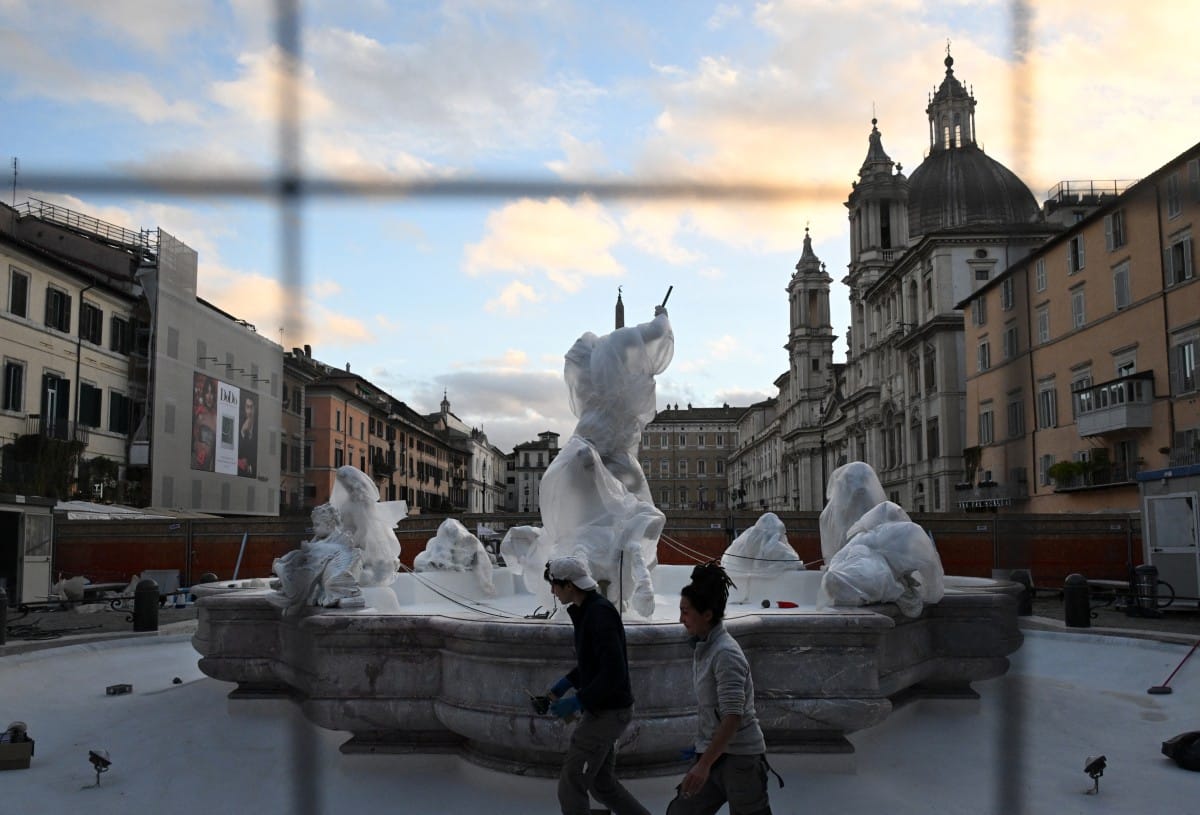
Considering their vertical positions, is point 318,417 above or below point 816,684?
above

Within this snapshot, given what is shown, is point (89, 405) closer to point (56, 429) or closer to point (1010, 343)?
point (56, 429)

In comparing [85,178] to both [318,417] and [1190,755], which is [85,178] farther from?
[1190,755]

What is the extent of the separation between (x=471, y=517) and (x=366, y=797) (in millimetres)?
24353

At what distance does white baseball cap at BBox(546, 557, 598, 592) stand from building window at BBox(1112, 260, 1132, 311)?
4286 millimetres

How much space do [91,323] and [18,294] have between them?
3597 millimetres

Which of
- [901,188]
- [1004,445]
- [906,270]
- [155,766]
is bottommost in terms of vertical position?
[155,766]

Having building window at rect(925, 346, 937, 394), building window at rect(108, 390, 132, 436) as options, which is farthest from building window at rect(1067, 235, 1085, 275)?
building window at rect(925, 346, 937, 394)

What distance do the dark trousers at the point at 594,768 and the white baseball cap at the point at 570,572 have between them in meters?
0.50

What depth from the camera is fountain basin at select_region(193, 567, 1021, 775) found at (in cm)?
488

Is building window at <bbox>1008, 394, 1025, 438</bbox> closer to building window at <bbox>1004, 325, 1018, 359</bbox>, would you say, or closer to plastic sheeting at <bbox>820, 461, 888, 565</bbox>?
building window at <bbox>1004, 325, 1018, 359</bbox>

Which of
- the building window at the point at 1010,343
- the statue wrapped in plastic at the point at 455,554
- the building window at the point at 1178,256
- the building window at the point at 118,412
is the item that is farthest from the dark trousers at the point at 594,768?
the building window at the point at 118,412

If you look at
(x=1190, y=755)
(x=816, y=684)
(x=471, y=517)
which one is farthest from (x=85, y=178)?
(x=471, y=517)

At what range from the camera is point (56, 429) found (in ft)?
93.6

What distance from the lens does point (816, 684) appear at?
538 centimetres
